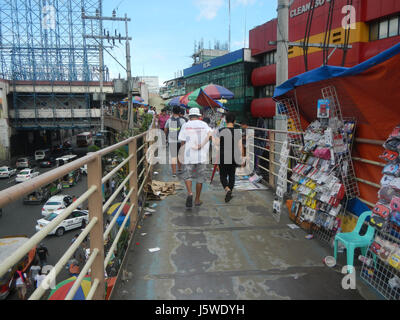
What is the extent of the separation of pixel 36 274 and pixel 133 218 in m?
1.85

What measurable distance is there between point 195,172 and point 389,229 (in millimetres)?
3444

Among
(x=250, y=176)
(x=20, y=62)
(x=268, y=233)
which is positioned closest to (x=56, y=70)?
(x=20, y=62)

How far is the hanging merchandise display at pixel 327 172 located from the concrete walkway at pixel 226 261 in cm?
32

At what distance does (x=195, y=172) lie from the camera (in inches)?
228

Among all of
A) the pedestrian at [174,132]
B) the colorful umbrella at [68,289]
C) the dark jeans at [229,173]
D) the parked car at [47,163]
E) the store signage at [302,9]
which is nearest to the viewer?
the colorful umbrella at [68,289]

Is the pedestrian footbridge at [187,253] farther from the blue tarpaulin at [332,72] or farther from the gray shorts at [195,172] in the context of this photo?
the blue tarpaulin at [332,72]

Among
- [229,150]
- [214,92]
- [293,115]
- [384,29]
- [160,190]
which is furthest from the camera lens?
[384,29]

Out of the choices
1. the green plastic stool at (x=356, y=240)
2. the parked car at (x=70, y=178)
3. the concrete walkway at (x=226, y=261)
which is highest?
the parked car at (x=70, y=178)

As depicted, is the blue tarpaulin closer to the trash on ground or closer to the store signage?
the trash on ground

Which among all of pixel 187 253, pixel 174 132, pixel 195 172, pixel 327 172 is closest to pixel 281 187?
pixel 327 172

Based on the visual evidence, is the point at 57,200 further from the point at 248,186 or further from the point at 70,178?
the point at 248,186

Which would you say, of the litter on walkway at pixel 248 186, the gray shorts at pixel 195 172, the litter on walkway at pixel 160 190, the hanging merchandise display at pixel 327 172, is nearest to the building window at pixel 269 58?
the litter on walkway at pixel 248 186

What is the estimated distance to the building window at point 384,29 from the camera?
50.6 ft

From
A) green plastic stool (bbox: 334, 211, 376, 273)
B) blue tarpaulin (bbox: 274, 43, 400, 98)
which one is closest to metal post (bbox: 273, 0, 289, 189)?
blue tarpaulin (bbox: 274, 43, 400, 98)
